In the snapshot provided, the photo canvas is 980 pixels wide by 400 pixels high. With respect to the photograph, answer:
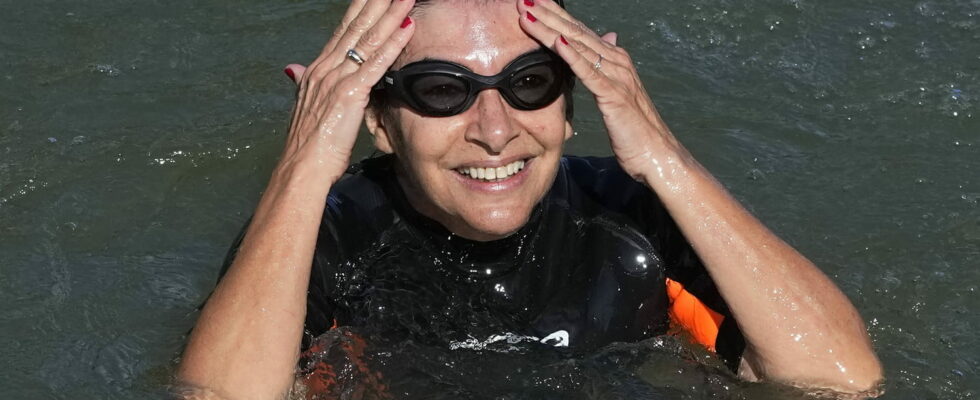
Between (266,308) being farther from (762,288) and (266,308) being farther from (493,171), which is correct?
(762,288)

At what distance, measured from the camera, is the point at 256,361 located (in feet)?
14.6

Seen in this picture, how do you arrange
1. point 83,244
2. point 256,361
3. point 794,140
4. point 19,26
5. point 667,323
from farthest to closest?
point 19,26
point 794,140
point 83,244
point 667,323
point 256,361

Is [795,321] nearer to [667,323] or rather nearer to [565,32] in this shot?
[667,323]

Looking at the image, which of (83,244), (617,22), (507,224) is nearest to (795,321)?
(507,224)

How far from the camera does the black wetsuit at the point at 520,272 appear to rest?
496 centimetres

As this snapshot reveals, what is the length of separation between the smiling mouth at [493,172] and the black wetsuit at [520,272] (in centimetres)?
45

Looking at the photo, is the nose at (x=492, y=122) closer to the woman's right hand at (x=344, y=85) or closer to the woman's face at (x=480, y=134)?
the woman's face at (x=480, y=134)

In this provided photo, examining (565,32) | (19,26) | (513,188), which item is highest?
(565,32)

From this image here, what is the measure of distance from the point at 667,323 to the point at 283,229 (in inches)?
61.1

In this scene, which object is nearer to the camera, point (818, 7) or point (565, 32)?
point (565, 32)

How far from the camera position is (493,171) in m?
4.50

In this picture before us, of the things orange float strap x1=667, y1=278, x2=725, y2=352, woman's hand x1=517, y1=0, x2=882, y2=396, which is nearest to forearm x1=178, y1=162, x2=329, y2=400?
woman's hand x1=517, y1=0, x2=882, y2=396

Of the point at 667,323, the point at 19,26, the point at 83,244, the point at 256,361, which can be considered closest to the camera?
the point at 256,361

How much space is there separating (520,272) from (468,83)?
930 millimetres
